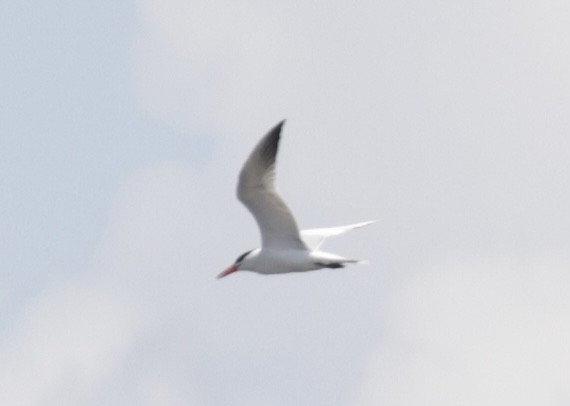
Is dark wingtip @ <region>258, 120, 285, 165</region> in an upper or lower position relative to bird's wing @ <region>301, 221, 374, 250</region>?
upper

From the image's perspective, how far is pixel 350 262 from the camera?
37.4 metres

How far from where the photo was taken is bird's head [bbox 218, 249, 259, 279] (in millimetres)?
39500


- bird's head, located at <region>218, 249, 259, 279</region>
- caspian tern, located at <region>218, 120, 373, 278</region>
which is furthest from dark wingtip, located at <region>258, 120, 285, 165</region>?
bird's head, located at <region>218, 249, 259, 279</region>

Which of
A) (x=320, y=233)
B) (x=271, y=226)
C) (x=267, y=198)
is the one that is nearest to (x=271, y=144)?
(x=267, y=198)

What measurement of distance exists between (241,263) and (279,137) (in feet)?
10.7

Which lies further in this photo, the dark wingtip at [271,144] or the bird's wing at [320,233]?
the bird's wing at [320,233]

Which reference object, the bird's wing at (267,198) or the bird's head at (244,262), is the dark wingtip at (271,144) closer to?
the bird's wing at (267,198)

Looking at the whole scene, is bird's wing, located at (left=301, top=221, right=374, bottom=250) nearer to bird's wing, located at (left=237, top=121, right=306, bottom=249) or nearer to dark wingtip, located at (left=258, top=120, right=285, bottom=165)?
bird's wing, located at (left=237, top=121, right=306, bottom=249)

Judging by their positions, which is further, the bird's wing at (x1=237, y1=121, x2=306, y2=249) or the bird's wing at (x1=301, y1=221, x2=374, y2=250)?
the bird's wing at (x1=301, y1=221, x2=374, y2=250)

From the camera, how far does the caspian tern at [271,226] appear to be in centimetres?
3766

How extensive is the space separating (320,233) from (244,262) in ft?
7.10

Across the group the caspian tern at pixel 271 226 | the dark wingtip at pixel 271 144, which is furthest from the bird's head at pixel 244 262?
the dark wingtip at pixel 271 144

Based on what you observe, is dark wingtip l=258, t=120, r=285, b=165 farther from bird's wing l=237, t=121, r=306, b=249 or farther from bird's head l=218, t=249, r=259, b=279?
bird's head l=218, t=249, r=259, b=279

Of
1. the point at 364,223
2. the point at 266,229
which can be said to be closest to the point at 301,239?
the point at 266,229
